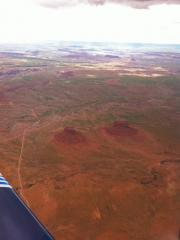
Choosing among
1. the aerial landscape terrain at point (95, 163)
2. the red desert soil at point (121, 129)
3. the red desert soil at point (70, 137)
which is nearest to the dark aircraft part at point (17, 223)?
the aerial landscape terrain at point (95, 163)

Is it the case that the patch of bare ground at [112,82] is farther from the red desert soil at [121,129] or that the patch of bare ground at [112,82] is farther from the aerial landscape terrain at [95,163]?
the red desert soil at [121,129]

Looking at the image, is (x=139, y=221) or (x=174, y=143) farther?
(x=174, y=143)

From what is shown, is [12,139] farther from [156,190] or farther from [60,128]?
[156,190]

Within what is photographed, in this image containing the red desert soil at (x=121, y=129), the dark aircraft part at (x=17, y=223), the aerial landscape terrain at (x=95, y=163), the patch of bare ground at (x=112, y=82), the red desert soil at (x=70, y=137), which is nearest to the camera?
the dark aircraft part at (x=17, y=223)

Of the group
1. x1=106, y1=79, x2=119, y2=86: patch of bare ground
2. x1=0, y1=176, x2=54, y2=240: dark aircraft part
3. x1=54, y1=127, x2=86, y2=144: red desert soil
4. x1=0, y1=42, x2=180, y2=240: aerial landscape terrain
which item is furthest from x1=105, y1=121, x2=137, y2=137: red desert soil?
x1=106, y1=79, x2=119, y2=86: patch of bare ground

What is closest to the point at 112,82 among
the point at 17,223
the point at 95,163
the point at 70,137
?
the point at 70,137

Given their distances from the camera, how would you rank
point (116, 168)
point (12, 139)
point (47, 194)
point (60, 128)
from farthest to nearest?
point (60, 128) → point (12, 139) → point (116, 168) → point (47, 194)

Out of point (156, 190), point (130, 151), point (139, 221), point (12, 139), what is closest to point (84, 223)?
point (139, 221)

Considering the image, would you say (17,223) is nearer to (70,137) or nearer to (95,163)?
(95,163)
